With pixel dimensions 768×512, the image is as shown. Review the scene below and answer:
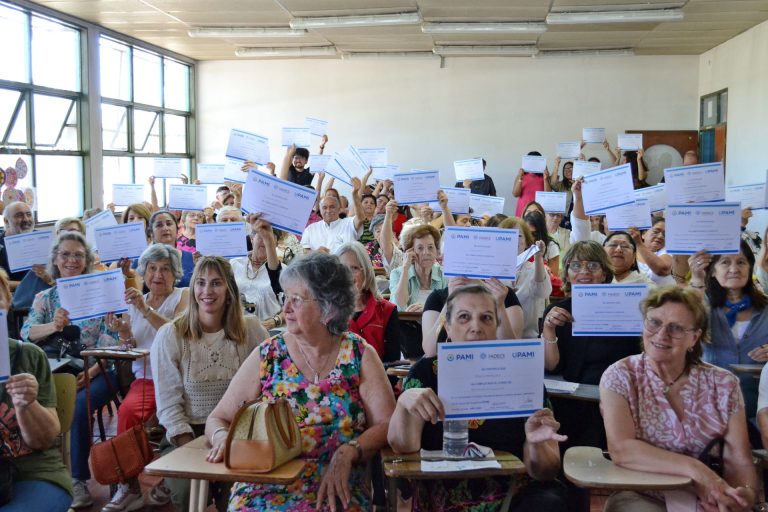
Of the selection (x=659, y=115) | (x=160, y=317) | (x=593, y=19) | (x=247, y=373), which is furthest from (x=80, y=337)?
(x=659, y=115)

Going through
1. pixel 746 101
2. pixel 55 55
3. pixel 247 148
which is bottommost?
pixel 247 148

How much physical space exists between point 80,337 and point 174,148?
928 cm

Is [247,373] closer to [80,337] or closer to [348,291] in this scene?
[348,291]

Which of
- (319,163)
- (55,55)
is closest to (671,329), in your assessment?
(319,163)

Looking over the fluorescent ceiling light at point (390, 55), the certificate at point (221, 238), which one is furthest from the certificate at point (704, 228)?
the fluorescent ceiling light at point (390, 55)

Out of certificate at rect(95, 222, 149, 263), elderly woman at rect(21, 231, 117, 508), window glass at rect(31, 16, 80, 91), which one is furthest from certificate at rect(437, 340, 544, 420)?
window glass at rect(31, 16, 80, 91)

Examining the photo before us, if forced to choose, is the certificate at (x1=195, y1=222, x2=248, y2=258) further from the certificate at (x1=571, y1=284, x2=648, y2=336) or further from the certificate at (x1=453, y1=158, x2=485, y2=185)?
the certificate at (x1=453, y1=158, x2=485, y2=185)

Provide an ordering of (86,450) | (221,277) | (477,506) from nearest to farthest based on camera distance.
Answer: (477,506) < (221,277) < (86,450)

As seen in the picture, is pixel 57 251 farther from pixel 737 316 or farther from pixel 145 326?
pixel 737 316

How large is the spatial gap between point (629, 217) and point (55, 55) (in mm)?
7338

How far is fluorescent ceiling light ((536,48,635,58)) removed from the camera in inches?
475

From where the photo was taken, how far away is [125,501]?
3.58 meters

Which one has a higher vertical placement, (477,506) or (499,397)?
(499,397)

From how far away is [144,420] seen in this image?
3504 millimetres
